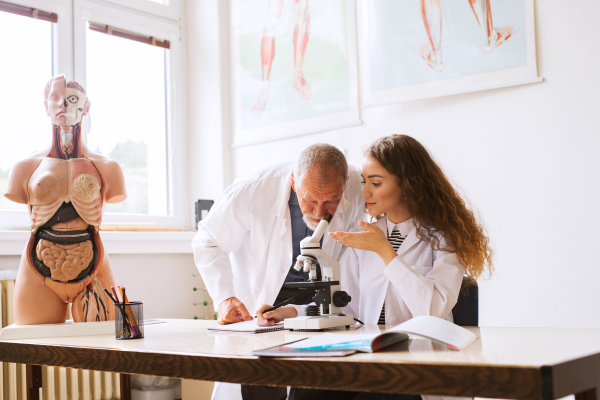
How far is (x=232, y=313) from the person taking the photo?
1.93 meters

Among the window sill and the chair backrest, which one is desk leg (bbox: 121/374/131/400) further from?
the chair backrest

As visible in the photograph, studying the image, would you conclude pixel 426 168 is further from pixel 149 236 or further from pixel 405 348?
pixel 149 236

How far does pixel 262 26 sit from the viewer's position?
12.7ft

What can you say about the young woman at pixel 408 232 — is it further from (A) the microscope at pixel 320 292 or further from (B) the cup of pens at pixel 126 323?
(B) the cup of pens at pixel 126 323

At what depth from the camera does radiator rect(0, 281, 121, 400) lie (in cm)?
272

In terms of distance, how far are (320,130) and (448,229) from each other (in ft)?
6.07

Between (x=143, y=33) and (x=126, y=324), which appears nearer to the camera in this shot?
(x=126, y=324)

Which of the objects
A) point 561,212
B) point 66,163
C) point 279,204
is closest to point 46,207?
point 66,163

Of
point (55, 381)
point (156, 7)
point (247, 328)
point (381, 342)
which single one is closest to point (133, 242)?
point (55, 381)

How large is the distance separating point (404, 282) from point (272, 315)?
0.46 meters

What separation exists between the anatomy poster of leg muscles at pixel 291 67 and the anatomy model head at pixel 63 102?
1724mm

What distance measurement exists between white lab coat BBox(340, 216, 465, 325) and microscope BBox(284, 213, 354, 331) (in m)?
0.16

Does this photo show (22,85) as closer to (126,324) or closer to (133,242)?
(133,242)

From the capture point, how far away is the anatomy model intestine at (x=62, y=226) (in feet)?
6.19
